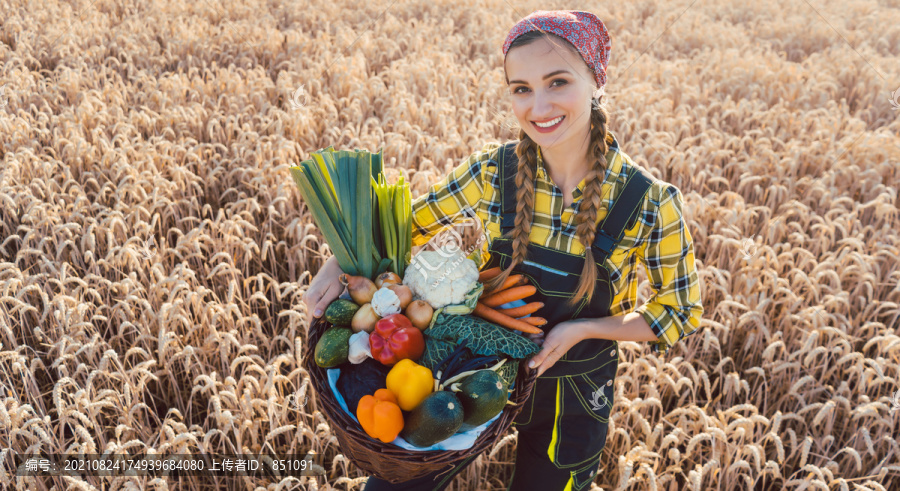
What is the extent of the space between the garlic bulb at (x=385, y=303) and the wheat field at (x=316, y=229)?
81cm

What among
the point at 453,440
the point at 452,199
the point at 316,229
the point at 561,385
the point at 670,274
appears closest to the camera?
the point at 453,440

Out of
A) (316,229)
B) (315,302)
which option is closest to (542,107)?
(315,302)

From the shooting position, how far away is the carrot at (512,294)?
1.90m

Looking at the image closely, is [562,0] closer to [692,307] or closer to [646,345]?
[646,345]

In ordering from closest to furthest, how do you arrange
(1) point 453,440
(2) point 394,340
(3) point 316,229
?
(1) point 453,440
(2) point 394,340
(3) point 316,229

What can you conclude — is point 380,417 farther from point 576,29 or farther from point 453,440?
point 576,29

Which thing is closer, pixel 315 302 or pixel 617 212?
pixel 617 212

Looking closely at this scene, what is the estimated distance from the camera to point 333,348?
1.73m

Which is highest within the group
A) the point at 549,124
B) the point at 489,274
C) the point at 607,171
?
the point at 549,124

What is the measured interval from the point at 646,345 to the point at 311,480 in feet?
6.52

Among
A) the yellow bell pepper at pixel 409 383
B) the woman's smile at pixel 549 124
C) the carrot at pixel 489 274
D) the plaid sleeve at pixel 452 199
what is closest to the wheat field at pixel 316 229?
the plaid sleeve at pixel 452 199

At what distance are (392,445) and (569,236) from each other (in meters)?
0.92

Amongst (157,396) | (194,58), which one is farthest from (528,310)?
(194,58)

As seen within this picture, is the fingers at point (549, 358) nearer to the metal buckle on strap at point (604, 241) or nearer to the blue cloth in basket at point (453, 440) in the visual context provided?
the blue cloth in basket at point (453, 440)
